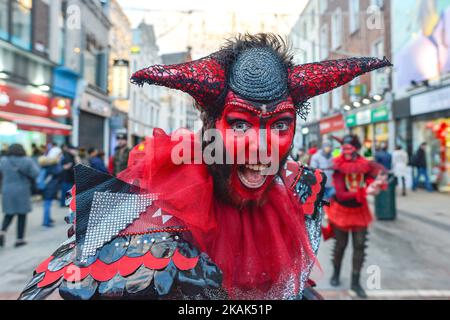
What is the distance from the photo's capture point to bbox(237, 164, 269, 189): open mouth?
3.96 feet

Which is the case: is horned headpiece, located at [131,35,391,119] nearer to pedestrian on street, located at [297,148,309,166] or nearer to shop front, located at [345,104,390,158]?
pedestrian on street, located at [297,148,309,166]

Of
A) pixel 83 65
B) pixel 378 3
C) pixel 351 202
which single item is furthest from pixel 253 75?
pixel 83 65

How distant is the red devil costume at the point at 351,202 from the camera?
3891mm

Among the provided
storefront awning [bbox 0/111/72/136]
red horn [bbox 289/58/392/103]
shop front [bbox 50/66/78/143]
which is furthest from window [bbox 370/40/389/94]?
red horn [bbox 289/58/392/103]

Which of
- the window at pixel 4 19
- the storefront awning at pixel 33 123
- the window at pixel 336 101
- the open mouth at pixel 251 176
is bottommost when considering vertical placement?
the open mouth at pixel 251 176

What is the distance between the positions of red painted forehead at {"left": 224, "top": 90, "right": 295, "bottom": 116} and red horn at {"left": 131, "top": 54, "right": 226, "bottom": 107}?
0.05 m

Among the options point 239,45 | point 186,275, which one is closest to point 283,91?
point 239,45

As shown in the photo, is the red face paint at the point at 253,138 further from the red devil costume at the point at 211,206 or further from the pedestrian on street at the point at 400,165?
the pedestrian on street at the point at 400,165

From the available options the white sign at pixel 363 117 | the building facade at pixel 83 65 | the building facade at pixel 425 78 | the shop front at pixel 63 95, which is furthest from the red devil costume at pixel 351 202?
the white sign at pixel 363 117

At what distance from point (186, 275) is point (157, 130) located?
56 cm

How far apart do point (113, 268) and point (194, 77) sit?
0.63m

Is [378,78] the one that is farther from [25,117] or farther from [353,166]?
[25,117]

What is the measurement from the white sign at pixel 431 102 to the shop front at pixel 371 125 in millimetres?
1853
